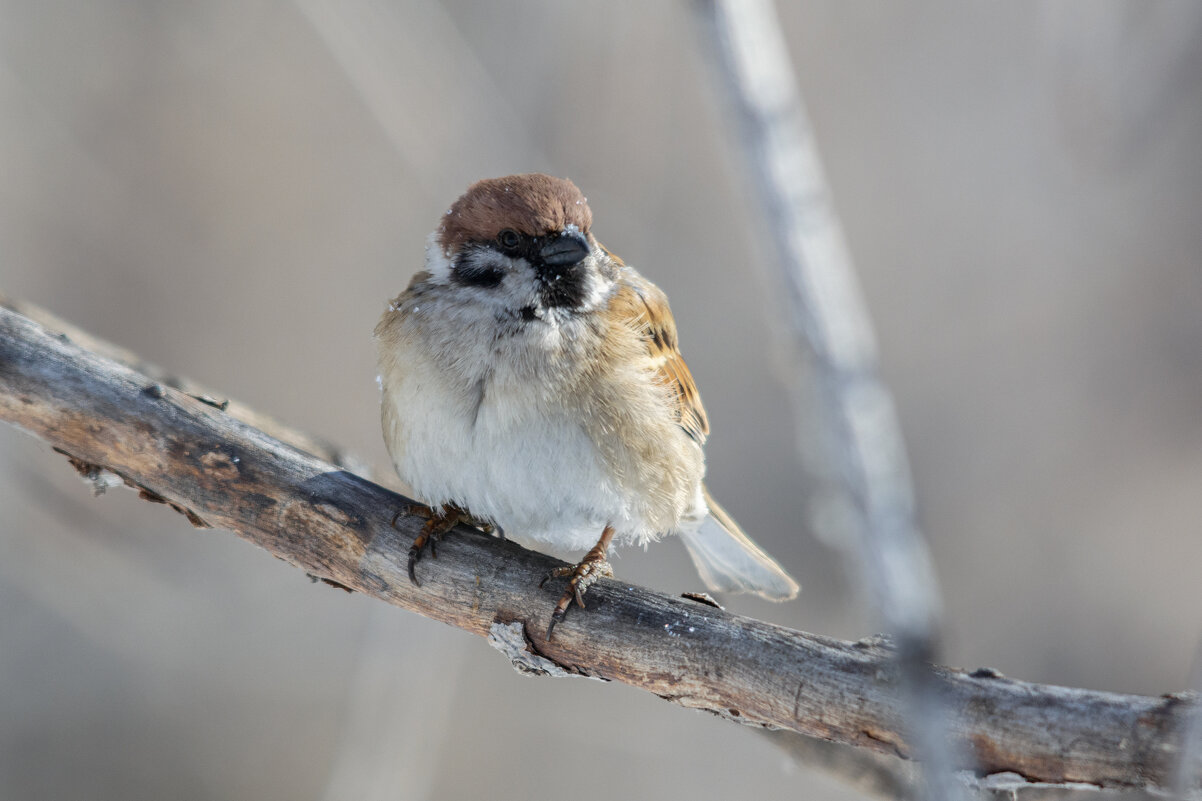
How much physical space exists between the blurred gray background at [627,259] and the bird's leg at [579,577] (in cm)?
187

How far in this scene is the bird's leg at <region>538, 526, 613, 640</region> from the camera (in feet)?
6.72

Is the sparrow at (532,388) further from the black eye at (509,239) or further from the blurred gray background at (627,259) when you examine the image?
the blurred gray background at (627,259)

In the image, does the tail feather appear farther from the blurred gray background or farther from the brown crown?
the blurred gray background

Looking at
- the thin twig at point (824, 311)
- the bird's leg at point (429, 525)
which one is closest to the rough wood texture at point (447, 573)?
the bird's leg at point (429, 525)

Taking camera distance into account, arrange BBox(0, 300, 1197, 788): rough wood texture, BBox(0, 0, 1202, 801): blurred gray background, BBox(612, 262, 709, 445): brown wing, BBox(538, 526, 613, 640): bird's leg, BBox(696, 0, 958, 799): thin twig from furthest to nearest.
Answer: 1. BBox(0, 0, 1202, 801): blurred gray background
2. BBox(612, 262, 709, 445): brown wing
3. BBox(538, 526, 613, 640): bird's leg
4. BBox(0, 300, 1197, 788): rough wood texture
5. BBox(696, 0, 958, 799): thin twig

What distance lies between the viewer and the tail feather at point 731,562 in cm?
273

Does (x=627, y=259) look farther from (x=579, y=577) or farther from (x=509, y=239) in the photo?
(x=579, y=577)

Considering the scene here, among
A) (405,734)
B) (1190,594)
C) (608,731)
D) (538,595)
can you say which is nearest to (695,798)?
(608,731)

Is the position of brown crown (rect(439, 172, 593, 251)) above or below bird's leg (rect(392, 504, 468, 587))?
above

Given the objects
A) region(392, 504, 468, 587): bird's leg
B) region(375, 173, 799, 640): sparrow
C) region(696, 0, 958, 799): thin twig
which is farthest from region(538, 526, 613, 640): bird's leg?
region(696, 0, 958, 799): thin twig

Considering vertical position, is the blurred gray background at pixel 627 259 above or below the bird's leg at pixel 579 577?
above

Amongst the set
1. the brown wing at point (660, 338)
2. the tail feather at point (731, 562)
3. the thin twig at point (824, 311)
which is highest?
the brown wing at point (660, 338)

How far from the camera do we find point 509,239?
237 centimetres

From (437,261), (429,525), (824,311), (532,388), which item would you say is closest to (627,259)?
(437,261)
